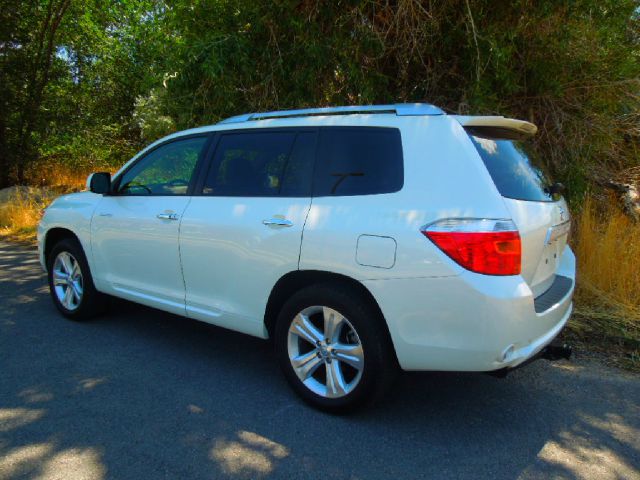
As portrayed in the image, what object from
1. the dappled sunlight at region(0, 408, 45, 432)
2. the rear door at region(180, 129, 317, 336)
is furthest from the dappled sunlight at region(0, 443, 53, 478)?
the rear door at region(180, 129, 317, 336)

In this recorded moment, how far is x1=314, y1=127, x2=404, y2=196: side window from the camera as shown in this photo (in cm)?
311

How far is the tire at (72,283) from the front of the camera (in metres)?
4.89

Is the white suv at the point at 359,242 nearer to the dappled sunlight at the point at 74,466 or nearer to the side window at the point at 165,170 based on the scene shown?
the side window at the point at 165,170

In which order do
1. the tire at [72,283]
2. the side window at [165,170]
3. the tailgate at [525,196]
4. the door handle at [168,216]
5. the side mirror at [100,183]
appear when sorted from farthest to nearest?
the tire at [72,283] → the side mirror at [100,183] → the side window at [165,170] → the door handle at [168,216] → the tailgate at [525,196]

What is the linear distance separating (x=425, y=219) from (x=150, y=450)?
193cm

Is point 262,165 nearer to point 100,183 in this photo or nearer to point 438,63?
point 100,183

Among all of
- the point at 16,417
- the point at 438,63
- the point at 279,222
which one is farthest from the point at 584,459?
the point at 438,63

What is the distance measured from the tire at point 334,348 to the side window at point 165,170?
145cm

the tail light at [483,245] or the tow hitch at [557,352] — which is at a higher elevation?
the tail light at [483,245]

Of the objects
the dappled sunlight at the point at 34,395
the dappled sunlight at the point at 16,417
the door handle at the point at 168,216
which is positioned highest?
the door handle at the point at 168,216

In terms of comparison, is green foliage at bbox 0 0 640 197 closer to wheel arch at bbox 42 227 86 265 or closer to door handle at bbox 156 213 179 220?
wheel arch at bbox 42 227 86 265

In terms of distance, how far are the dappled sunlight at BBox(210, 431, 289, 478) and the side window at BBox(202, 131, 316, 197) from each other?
1.50 metres

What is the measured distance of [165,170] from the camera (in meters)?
4.45

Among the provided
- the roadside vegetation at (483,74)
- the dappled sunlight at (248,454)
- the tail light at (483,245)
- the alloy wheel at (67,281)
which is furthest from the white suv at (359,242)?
the roadside vegetation at (483,74)
